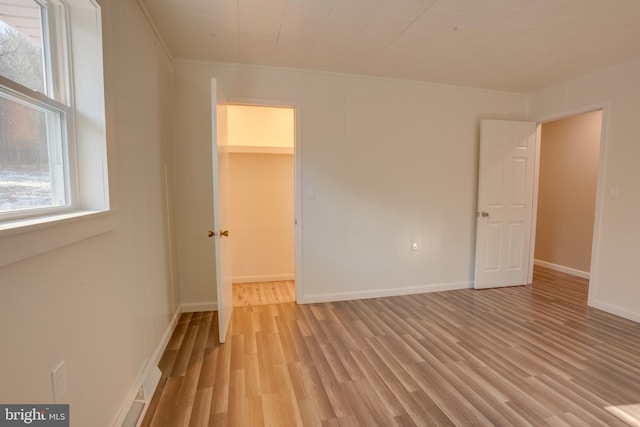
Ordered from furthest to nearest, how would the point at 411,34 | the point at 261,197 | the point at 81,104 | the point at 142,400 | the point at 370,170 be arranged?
1. the point at 261,197
2. the point at 370,170
3. the point at 411,34
4. the point at 142,400
5. the point at 81,104

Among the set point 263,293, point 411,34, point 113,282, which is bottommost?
point 263,293

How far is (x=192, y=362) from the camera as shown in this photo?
81.5 inches

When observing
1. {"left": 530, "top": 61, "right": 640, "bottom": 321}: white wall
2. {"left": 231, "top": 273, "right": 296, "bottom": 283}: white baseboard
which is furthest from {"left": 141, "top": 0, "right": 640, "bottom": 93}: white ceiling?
{"left": 231, "top": 273, "right": 296, "bottom": 283}: white baseboard

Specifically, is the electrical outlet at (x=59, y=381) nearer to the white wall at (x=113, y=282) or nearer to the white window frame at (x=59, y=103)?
the white wall at (x=113, y=282)

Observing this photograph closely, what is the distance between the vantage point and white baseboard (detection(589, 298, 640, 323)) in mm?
2734

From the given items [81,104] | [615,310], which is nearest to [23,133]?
[81,104]

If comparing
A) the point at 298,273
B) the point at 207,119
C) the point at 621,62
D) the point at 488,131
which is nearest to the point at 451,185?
the point at 488,131

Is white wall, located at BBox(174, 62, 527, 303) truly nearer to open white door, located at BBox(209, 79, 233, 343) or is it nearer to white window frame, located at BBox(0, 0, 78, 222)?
open white door, located at BBox(209, 79, 233, 343)

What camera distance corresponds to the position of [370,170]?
3.25 meters

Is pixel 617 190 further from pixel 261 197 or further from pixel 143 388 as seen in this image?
pixel 143 388

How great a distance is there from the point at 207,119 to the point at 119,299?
1.92 metres

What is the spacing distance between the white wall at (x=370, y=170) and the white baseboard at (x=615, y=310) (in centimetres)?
121

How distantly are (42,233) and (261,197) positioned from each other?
2.99 metres

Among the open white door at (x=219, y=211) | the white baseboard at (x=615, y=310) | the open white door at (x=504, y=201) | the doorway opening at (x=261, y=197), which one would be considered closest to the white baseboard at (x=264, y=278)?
the doorway opening at (x=261, y=197)
